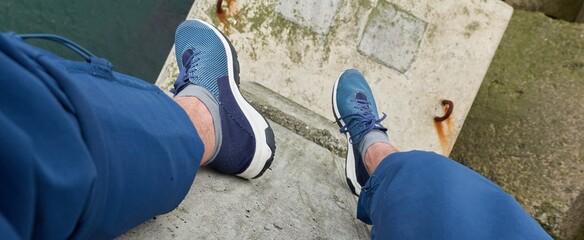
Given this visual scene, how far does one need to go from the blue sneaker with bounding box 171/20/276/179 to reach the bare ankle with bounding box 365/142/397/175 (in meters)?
0.26

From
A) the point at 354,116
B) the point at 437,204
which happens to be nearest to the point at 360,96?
the point at 354,116

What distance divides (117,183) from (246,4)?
118 cm

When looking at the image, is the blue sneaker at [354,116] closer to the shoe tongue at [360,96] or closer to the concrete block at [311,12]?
the shoe tongue at [360,96]

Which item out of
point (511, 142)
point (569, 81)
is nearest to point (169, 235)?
point (511, 142)

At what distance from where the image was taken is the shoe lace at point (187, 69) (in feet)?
3.73

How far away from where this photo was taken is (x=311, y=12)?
1.69 m

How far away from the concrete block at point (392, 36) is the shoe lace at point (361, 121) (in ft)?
0.91

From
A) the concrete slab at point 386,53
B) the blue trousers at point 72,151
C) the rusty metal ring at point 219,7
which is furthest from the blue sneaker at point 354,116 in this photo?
the blue trousers at point 72,151

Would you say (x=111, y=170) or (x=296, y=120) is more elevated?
(x=111, y=170)

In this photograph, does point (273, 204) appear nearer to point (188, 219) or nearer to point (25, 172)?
point (188, 219)

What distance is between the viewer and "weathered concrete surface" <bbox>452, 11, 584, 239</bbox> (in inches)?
67.5

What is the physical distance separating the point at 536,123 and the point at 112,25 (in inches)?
59.8

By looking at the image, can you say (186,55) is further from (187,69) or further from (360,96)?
(360,96)

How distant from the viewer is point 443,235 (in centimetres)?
72
